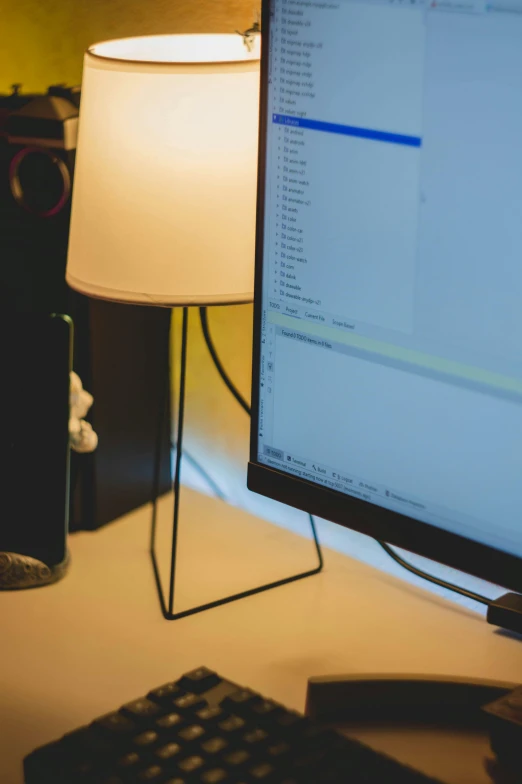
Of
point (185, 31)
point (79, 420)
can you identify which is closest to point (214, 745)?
point (79, 420)

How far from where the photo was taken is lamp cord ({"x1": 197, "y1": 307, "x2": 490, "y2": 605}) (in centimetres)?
83

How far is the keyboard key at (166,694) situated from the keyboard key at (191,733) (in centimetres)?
3

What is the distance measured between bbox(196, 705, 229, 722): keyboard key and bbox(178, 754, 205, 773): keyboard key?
3cm

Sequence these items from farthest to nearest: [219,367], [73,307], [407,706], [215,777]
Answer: [219,367]
[73,307]
[407,706]
[215,777]

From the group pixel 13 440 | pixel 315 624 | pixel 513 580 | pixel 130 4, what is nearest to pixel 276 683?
pixel 315 624

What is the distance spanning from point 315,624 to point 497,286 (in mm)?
356

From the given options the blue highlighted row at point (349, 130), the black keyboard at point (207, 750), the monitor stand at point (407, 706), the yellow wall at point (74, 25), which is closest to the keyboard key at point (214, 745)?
the black keyboard at point (207, 750)

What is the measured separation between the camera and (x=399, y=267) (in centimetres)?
63

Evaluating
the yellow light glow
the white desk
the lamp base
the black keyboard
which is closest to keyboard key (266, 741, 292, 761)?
the black keyboard

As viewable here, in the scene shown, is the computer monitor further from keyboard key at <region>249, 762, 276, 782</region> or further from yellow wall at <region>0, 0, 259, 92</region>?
yellow wall at <region>0, 0, 259, 92</region>

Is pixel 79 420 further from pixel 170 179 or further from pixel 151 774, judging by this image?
pixel 151 774

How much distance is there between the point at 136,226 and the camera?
2.49ft

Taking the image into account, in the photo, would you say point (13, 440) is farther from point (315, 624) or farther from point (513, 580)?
point (513, 580)

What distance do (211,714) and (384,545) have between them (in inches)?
12.5
